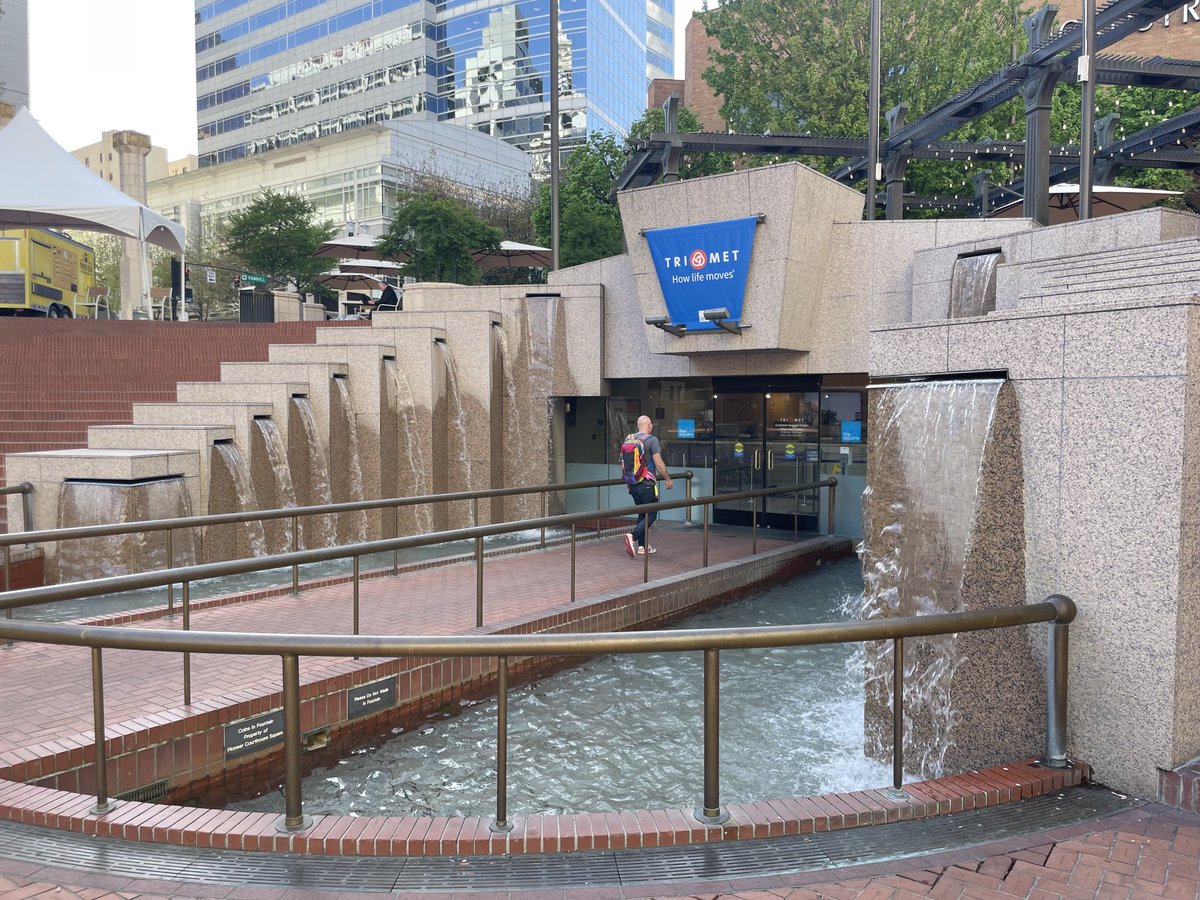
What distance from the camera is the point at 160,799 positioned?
5000 millimetres

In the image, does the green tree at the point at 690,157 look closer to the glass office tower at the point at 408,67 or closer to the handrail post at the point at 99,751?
the handrail post at the point at 99,751

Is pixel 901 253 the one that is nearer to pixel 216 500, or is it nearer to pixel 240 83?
pixel 216 500

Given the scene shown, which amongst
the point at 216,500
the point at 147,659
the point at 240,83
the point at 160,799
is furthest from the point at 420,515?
the point at 240,83

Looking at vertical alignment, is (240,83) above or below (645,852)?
above

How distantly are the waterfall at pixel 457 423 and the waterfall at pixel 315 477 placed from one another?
2496 mm

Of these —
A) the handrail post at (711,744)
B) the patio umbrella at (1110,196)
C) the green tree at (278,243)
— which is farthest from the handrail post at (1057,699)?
the green tree at (278,243)

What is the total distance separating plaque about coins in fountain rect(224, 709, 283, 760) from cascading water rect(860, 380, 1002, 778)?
352 centimetres

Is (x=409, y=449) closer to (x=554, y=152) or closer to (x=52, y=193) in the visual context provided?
(x=554, y=152)

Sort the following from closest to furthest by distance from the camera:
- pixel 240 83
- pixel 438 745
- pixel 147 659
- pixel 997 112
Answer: pixel 438 745 → pixel 147 659 → pixel 997 112 → pixel 240 83

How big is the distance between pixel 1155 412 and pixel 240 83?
3813 inches

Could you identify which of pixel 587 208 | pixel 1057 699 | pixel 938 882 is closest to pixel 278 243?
pixel 587 208

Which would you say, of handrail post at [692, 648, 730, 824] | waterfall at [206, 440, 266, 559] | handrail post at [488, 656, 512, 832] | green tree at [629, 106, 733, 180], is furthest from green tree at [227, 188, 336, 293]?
handrail post at [692, 648, 730, 824]

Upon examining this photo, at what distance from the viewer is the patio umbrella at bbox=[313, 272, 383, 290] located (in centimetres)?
2697

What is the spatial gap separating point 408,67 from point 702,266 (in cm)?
7299
